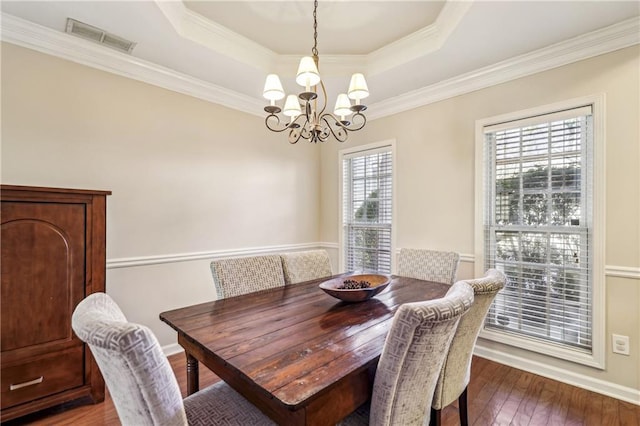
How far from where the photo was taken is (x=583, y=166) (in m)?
2.27

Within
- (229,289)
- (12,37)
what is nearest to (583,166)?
(229,289)

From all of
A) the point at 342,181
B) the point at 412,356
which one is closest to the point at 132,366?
the point at 412,356

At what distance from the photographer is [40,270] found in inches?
72.3

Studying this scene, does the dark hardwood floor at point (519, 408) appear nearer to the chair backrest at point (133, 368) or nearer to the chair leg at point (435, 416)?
the chair leg at point (435, 416)

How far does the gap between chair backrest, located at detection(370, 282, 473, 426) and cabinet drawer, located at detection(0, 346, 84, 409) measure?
2.00 meters

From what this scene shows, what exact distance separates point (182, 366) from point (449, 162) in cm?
311

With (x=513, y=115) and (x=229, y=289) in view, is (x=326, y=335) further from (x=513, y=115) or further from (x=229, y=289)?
(x=513, y=115)

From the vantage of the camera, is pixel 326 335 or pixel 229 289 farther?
pixel 229 289

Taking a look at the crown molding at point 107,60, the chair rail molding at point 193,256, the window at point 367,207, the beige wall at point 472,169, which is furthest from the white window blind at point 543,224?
the crown molding at point 107,60

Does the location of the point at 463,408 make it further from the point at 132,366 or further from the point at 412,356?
the point at 132,366

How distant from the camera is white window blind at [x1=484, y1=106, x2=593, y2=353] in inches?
89.8

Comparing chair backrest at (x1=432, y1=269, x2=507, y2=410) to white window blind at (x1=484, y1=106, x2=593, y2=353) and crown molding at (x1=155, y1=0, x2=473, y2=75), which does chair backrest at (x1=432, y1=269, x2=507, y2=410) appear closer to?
white window blind at (x1=484, y1=106, x2=593, y2=353)

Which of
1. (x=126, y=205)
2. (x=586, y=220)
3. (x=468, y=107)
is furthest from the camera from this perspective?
(x=468, y=107)

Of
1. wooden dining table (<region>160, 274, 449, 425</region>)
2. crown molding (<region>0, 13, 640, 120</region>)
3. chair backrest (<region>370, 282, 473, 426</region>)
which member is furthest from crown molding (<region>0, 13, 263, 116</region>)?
chair backrest (<region>370, 282, 473, 426</region>)
